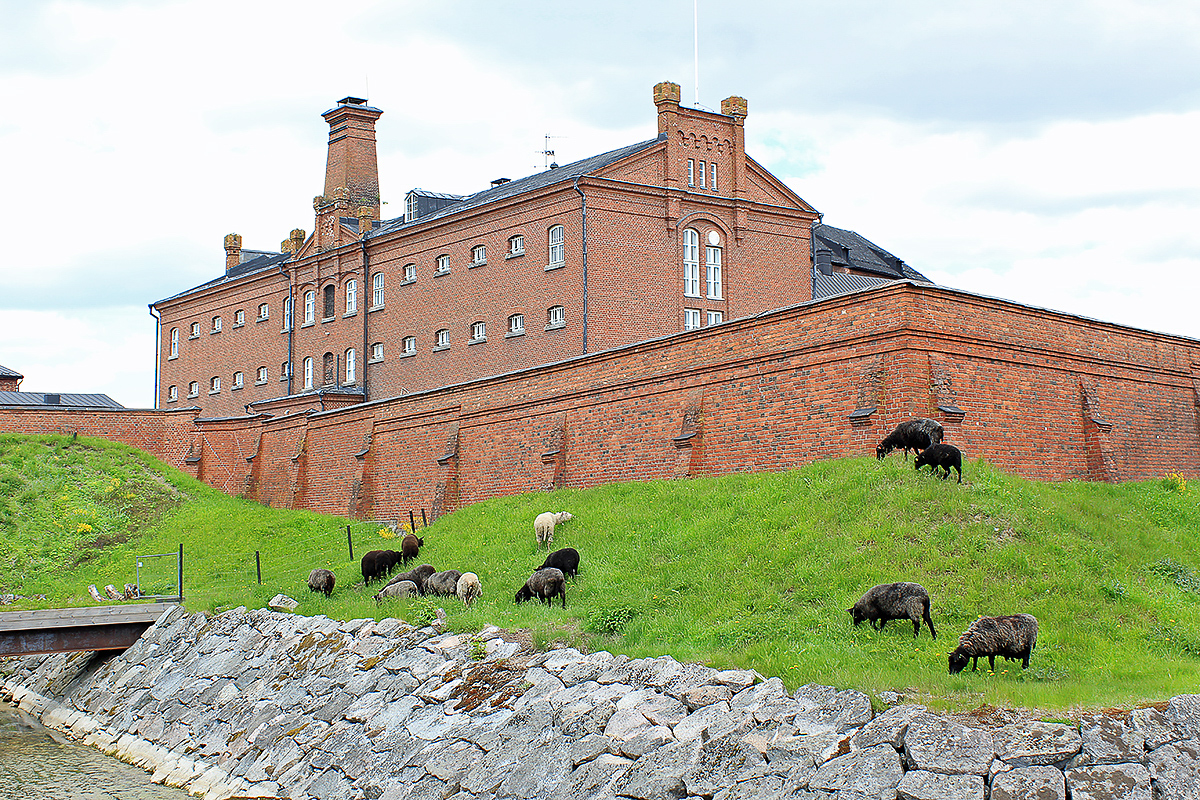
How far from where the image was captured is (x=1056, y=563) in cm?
1590

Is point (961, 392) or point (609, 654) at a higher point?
point (961, 392)

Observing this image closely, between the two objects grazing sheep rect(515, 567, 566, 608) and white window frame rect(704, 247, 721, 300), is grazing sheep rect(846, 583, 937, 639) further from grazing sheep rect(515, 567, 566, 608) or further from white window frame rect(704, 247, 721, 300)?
white window frame rect(704, 247, 721, 300)

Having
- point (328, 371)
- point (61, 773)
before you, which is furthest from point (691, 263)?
point (61, 773)

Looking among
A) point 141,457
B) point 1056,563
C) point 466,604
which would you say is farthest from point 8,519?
point 1056,563

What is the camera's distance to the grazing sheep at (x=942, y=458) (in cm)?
1764

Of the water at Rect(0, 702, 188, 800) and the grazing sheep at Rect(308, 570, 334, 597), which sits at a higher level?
the grazing sheep at Rect(308, 570, 334, 597)

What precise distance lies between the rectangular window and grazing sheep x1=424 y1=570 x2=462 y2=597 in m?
23.3

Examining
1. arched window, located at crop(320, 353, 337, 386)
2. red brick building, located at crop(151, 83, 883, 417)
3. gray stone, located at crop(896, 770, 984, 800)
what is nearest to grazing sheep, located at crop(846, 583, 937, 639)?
gray stone, located at crop(896, 770, 984, 800)

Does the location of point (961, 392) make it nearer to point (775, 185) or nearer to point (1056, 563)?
point (1056, 563)

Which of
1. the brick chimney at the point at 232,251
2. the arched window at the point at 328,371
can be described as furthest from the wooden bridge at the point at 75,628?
the brick chimney at the point at 232,251

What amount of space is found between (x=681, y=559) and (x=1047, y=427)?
8035 millimetres

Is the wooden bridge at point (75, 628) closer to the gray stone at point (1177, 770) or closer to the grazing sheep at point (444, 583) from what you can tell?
the grazing sheep at point (444, 583)

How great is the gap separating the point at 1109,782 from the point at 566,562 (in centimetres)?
1049

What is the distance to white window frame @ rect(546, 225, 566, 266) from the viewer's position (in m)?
40.9
